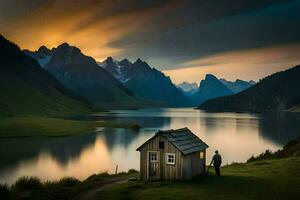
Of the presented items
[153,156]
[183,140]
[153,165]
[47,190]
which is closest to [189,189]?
[153,165]

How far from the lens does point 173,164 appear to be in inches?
1538

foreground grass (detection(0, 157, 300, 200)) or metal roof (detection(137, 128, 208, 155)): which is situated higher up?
metal roof (detection(137, 128, 208, 155))

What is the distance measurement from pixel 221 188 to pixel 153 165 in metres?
8.54

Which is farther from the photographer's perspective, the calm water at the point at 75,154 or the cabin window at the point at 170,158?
the calm water at the point at 75,154

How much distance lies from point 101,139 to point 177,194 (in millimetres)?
89139

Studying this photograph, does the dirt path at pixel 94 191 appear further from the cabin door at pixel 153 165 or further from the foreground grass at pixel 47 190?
the cabin door at pixel 153 165

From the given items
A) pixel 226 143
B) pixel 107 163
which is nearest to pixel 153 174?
pixel 107 163

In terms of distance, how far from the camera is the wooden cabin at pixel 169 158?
3888 centimetres

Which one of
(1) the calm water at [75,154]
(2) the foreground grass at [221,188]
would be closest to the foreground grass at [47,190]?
(2) the foreground grass at [221,188]

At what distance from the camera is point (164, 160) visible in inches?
1563

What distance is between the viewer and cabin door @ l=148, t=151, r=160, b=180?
40.0 metres

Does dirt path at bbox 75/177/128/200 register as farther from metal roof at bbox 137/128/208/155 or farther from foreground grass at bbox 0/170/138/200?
metal roof at bbox 137/128/208/155

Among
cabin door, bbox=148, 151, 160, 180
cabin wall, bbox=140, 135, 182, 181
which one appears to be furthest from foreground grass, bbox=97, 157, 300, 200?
cabin door, bbox=148, 151, 160, 180

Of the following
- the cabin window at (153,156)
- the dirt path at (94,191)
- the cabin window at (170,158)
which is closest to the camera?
the dirt path at (94,191)
